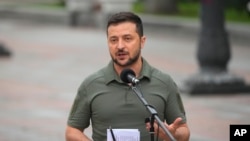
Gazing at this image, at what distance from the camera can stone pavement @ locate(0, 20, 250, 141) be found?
11533 millimetres

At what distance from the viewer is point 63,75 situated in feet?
55.2

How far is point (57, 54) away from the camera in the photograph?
67.1 ft

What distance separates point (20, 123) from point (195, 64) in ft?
22.8

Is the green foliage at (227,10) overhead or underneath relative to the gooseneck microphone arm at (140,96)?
overhead

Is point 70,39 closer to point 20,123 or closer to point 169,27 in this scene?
point 169,27

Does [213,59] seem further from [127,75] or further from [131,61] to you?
[127,75]

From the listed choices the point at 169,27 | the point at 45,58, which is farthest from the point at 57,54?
the point at 169,27

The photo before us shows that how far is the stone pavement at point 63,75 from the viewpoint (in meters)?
11.5

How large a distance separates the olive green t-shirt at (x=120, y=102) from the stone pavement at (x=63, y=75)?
5.48 meters

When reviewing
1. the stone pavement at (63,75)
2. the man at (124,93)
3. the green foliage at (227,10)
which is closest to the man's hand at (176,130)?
the man at (124,93)

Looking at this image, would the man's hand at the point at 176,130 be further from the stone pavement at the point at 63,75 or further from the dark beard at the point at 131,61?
the stone pavement at the point at 63,75

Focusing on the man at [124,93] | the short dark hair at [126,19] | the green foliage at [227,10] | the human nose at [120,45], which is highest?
the green foliage at [227,10]

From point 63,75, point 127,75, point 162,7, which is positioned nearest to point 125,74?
point 127,75

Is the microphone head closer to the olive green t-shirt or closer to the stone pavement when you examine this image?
the olive green t-shirt
